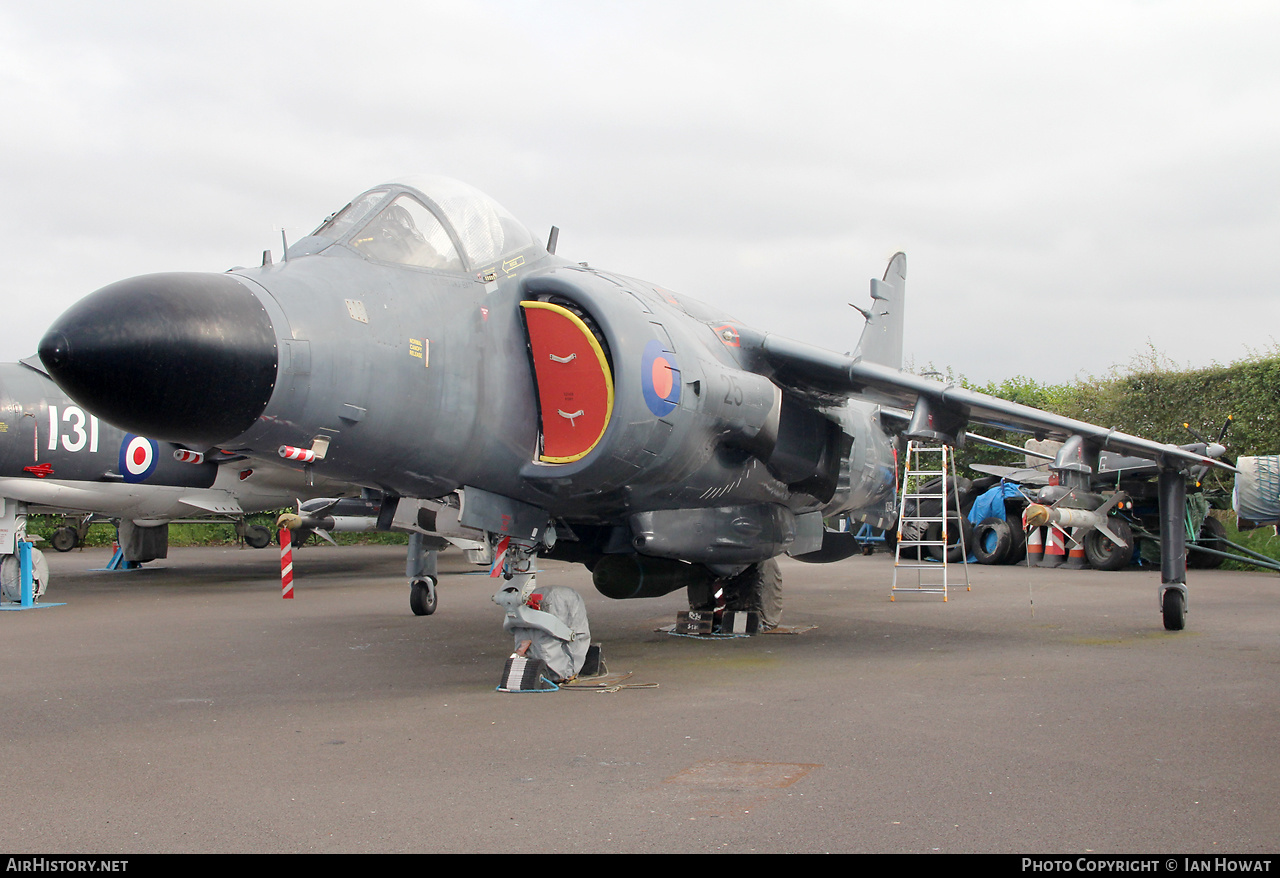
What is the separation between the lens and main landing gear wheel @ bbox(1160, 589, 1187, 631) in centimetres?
855

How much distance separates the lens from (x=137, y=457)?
13.4 m

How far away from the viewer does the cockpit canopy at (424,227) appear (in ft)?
18.2

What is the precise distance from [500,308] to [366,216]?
94 cm

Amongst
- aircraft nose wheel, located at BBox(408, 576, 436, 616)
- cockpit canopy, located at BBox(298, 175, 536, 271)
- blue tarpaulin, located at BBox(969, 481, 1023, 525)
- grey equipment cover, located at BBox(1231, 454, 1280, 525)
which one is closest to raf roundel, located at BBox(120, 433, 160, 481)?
aircraft nose wheel, located at BBox(408, 576, 436, 616)

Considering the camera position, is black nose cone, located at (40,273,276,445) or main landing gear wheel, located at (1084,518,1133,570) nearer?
black nose cone, located at (40,273,276,445)

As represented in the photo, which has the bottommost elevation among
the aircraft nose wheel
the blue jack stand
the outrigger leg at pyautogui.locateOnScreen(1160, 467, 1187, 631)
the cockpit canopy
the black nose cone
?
the blue jack stand

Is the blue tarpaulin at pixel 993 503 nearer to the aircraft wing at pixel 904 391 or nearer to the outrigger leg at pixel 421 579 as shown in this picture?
the aircraft wing at pixel 904 391

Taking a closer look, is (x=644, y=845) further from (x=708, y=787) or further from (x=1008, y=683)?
(x=1008, y=683)

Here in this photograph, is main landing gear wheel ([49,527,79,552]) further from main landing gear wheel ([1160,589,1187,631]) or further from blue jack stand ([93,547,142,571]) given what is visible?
main landing gear wheel ([1160,589,1187,631])

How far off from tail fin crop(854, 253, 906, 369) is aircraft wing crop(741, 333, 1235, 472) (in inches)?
115

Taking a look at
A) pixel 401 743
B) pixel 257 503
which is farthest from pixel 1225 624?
pixel 257 503

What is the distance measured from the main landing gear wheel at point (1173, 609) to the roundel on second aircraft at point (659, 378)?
5423mm

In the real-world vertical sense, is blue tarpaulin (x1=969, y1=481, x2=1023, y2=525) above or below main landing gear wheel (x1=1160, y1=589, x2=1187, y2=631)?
above

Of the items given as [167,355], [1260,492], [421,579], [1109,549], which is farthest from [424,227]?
[1109,549]
